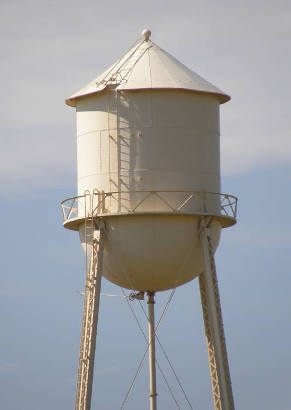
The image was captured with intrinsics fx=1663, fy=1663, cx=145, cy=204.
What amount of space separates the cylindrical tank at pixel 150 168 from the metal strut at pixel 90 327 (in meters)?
0.46

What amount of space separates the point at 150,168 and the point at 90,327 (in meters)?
5.21

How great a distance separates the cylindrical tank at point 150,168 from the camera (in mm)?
50750

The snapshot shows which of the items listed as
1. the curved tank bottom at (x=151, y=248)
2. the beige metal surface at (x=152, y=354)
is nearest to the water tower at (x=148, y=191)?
the curved tank bottom at (x=151, y=248)

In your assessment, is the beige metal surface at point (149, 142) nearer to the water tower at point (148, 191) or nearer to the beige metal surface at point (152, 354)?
the water tower at point (148, 191)

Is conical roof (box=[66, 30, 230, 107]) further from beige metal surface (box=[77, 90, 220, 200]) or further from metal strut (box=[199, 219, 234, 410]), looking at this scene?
metal strut (box=[199, 219, 234, 410])

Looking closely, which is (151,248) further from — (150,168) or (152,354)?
(152,354)

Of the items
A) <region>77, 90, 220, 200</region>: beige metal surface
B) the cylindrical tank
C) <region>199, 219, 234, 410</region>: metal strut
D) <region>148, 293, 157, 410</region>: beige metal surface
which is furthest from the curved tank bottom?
<region>148, 293, 157, 410</region>: beige metal surface

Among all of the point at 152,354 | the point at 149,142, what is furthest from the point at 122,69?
the point at 152,354

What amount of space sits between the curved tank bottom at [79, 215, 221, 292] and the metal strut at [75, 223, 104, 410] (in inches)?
17.4

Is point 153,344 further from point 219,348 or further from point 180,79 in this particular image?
point 180,79

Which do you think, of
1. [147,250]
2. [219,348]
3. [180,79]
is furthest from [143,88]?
[219,348]

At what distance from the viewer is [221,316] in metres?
52.1

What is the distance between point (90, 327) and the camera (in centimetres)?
5097

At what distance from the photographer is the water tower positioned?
5078 centimetres
